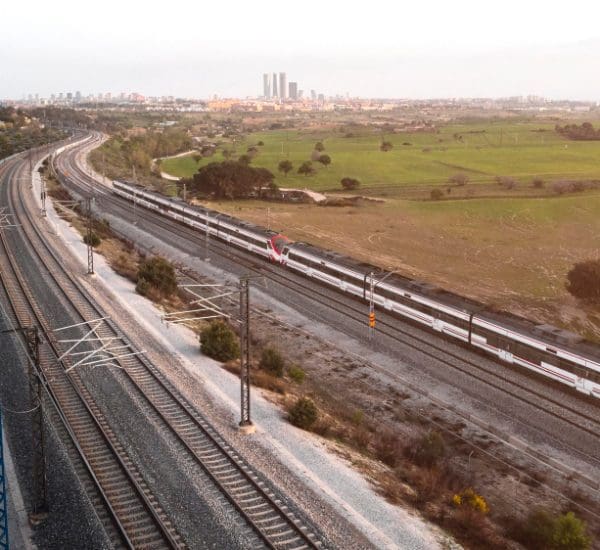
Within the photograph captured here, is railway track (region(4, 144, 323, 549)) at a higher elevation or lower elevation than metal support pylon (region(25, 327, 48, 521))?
lower

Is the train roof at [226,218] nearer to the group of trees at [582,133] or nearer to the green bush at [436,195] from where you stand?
the green bush at [436,195]

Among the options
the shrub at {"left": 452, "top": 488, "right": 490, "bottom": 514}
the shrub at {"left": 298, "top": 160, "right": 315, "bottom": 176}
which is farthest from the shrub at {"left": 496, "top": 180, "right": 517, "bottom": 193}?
the shrub at {"left": 452, "top": 488, "right": 490, "bottom": 514}

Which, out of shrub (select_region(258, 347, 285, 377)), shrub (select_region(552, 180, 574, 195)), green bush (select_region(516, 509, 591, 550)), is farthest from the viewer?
shrub (select_region(552, 180, 574, 195))

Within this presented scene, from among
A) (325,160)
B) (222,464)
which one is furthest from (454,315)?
(325,160)

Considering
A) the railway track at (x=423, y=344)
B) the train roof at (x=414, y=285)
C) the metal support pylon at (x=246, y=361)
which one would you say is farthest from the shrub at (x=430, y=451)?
the train roof at (x=414, y=285)

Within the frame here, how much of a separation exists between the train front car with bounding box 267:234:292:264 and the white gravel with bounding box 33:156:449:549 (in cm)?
1709

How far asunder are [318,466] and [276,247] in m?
29.9

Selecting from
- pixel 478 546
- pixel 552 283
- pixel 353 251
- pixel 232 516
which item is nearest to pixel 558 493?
pixel 478 546

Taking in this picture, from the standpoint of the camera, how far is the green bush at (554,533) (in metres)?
16.7

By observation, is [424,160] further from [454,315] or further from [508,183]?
[454,315]

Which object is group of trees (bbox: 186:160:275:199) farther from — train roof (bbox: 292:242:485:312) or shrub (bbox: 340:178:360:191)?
train roof (bbox: 292:242:485:312)

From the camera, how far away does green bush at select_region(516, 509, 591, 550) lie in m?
16.7

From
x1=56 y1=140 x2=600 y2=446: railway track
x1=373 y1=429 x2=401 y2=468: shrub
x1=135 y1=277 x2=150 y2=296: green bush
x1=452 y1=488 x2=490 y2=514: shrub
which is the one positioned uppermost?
x1=135 y1=277 x2=150 y2=296: green bush

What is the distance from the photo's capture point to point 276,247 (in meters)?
48.7
